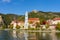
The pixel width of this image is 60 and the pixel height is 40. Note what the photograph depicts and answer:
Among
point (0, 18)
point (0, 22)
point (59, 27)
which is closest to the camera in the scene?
point (59, 27)

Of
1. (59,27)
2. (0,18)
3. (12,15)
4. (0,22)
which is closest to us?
(59,27)

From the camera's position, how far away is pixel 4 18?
99.9 metres

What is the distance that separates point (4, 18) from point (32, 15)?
41.1 feet

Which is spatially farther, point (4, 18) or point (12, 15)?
point (12, 15)

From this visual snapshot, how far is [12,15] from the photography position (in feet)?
364

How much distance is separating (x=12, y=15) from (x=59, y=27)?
64.5 meters

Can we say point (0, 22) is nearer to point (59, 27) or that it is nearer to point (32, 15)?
point (32, 15)

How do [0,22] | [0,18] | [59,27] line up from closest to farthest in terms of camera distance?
1. [59,27]
2. [0,22]
3. [0,18]

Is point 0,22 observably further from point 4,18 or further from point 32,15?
point 32,15

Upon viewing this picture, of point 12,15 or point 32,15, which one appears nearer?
point 32,15

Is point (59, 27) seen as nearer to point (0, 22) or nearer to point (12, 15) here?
point (0, 22)

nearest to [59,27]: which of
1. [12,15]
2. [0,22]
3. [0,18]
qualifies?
[0,22]

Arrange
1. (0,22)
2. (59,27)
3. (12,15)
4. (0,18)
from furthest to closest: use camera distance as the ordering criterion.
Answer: (12,15)
(0,18)
(0,22)
(59,27)

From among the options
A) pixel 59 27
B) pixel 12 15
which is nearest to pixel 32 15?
pixel 12 15
